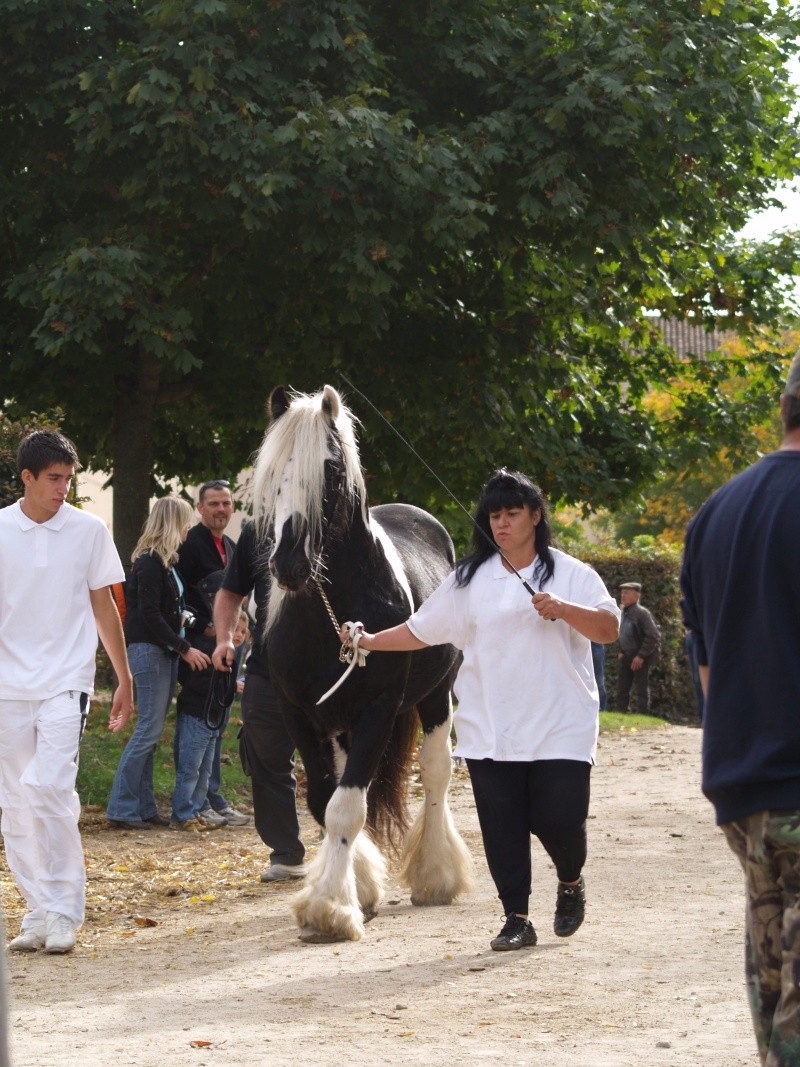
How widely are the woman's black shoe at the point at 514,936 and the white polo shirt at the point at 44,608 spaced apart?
203 cm

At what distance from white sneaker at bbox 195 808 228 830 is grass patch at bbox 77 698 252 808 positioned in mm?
710

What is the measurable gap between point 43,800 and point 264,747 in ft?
7.66

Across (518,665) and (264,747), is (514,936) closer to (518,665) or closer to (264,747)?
(518,665)

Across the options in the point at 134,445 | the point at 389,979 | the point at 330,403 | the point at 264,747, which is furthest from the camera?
the point at 134,445

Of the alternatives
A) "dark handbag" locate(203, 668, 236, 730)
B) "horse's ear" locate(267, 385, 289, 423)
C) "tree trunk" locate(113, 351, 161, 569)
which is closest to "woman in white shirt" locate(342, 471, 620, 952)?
"horse's ear" locate(267, 385, 289, 423)

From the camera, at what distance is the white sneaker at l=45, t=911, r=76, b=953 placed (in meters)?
6.67

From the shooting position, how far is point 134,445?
1577 cm

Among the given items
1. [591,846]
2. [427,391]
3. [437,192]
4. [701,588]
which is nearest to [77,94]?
[437,192]

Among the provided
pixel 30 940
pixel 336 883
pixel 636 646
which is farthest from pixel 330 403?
pixel 636 646

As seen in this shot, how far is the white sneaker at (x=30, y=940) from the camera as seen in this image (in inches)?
267

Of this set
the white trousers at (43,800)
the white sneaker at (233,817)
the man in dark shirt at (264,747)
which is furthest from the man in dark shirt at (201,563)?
the white trousers at (43,800)

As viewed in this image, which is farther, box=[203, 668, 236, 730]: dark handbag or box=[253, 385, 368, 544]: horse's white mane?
box=[203, 668, 236, 730]: dark handbag

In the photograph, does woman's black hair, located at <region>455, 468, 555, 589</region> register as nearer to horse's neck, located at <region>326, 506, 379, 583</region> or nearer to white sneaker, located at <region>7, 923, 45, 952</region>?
horse's neck, located at <region>326, 506, 379, 583</region>

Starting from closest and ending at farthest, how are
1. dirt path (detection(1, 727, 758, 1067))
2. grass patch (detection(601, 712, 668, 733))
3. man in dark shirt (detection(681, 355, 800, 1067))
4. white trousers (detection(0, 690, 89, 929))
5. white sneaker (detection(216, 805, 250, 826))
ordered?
man in dark shirt (detection(681, 355, 800, 1067))
dirt path (detection(1, 727, 758, 1067))
white trousers (detection(0, 690, 89, 929))
white sneaker (detection(216, 805, 250, 826))
grass patch (detection(601, 712, 668, 733))
